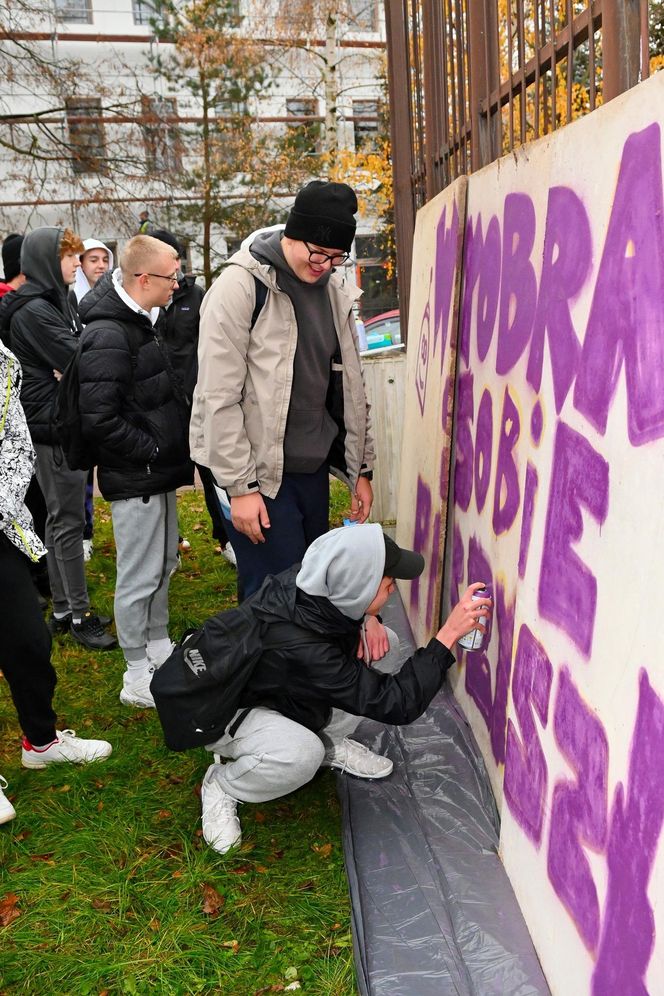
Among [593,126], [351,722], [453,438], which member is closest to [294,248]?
[453,438]

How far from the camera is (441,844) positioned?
2824 mm

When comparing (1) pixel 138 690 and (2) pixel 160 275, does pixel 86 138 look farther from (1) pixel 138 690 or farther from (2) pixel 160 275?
(1) pixel 138 690

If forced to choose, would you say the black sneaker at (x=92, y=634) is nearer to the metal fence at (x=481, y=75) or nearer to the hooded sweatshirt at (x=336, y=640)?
the hooded sweatshirt at (x=336, y=640)

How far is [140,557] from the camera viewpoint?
3.84m

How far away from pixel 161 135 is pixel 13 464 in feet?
55.6

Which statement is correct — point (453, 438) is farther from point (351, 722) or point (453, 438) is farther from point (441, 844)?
point (441, 844)

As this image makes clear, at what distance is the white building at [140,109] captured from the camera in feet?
59.5

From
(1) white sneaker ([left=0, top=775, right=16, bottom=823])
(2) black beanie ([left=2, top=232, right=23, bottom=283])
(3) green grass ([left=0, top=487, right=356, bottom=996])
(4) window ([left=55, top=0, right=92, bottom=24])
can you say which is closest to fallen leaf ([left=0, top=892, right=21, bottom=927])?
(3) green grass ([left=0, top=487, right=356, bottom=996])

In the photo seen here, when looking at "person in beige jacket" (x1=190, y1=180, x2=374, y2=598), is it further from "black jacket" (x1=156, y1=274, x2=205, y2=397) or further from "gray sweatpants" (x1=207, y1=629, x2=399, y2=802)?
"black jacket" (x1=156, y1=274, x2=205, y2=397)

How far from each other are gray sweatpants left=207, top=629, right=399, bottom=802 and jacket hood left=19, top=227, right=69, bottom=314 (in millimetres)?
2540

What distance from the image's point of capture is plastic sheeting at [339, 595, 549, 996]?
231 cm

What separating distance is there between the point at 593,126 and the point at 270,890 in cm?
227

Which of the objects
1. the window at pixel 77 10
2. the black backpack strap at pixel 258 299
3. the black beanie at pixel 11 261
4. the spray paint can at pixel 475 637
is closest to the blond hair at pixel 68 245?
the black beanie at pixel 11 261

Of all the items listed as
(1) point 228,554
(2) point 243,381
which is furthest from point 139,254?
(1) point 228,554
